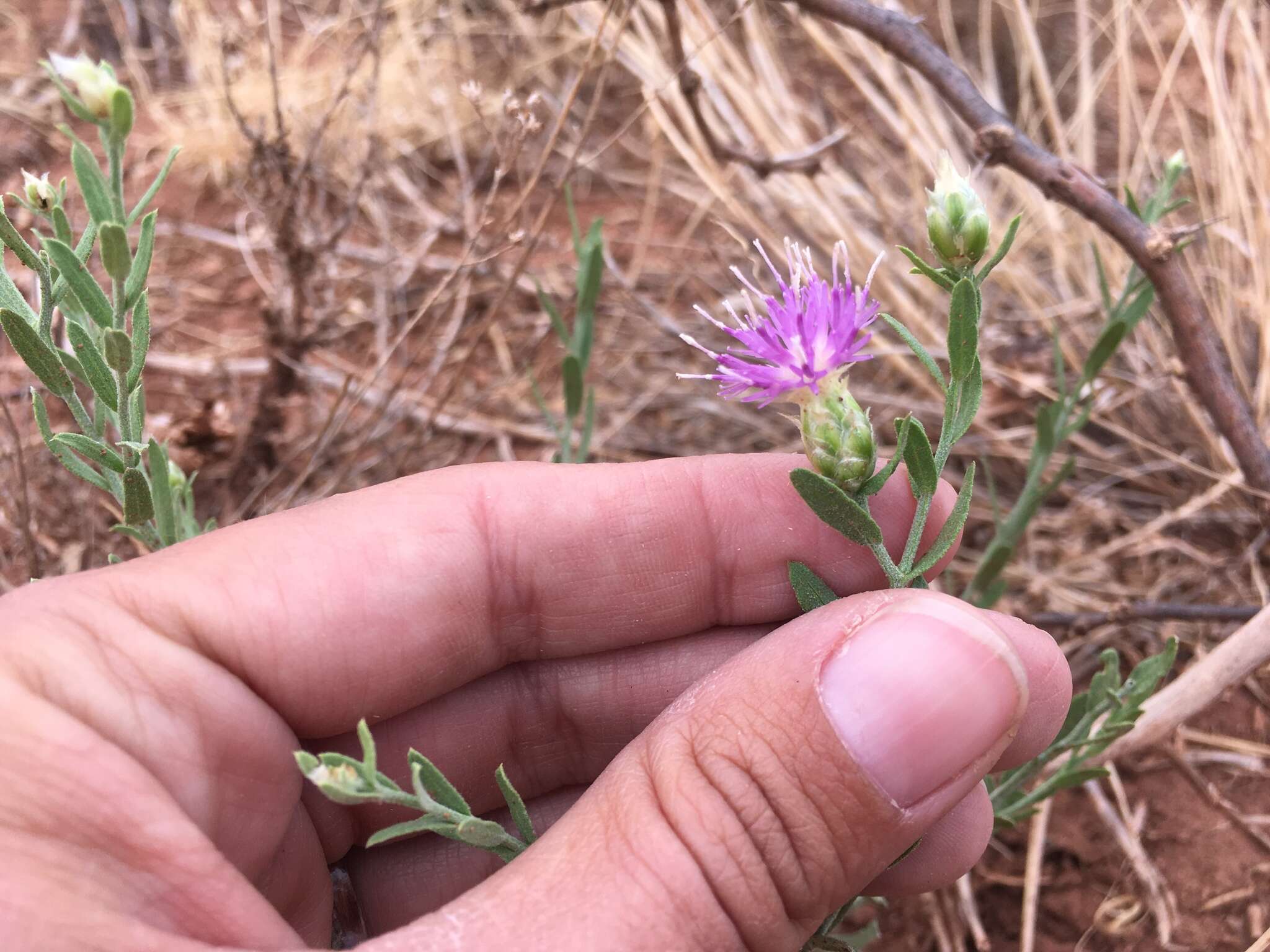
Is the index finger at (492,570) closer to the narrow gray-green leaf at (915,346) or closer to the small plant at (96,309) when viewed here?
the small plant at (96,309)

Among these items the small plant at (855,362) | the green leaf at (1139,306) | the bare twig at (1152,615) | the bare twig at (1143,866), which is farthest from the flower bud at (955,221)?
the bare twig at (1143,866)

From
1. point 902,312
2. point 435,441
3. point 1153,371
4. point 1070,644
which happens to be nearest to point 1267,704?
point 1070,644

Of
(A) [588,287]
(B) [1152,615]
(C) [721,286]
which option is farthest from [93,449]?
(C) [721,286]

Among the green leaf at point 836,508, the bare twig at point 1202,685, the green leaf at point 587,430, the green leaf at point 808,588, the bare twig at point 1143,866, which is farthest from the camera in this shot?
the green leaf at point 587,430

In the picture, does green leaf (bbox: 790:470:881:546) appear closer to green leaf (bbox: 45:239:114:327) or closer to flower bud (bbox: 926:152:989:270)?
flower bud (bbox: 926:152:989:270)

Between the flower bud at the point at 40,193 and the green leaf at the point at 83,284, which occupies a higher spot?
the flower bud at the point at 40,193

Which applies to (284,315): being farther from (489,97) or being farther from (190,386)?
(489,97)

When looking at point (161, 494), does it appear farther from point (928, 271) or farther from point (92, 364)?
point (928, 271)

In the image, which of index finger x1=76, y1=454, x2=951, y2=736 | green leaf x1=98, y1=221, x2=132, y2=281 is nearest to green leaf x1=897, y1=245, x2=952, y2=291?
index finger x1=76, y1=454, x2=951, y2=736
